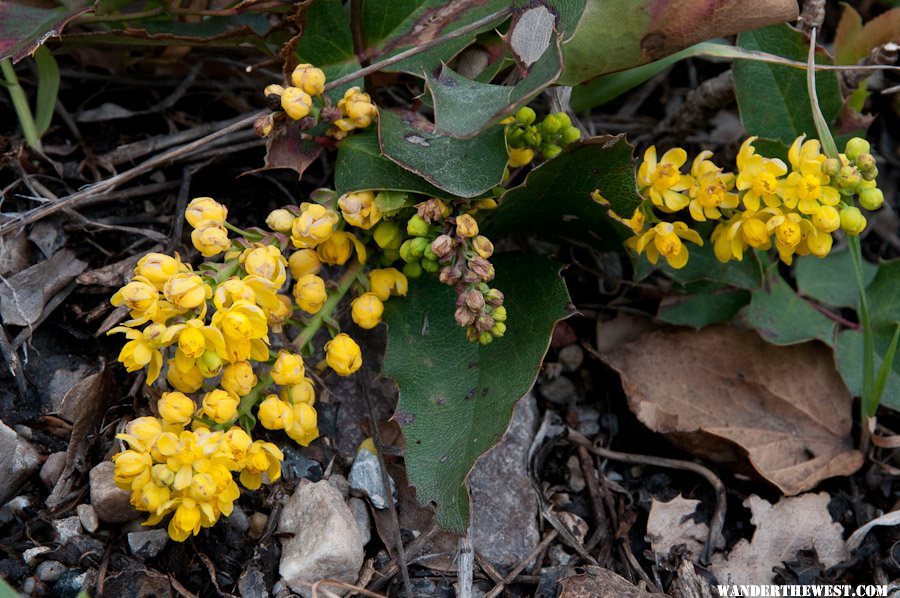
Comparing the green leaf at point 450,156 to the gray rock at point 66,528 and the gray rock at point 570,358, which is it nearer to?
the gray rock at point 570,358

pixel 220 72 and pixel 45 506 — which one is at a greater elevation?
pixel 220 72

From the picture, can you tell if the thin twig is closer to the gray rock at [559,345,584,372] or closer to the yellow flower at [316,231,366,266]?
A: the gray rock at [559,345,584,372]

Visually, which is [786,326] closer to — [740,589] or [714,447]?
[714,447]

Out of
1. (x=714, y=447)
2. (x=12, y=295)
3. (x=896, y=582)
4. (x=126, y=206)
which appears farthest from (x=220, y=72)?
(x=896, y=582)

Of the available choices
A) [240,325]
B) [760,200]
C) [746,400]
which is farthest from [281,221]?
[746,400]

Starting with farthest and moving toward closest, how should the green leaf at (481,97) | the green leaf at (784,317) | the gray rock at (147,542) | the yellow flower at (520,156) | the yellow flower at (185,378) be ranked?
1. the green leaf at (784,317)
2. the yellow flower at (520,156)
3. the gray rock at (147,542)
4. the yellow flower at (185,378)
5. the green leaf at (481,97)

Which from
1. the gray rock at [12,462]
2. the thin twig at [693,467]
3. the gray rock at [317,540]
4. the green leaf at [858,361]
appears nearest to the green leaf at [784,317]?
the green leaf at [858,361]

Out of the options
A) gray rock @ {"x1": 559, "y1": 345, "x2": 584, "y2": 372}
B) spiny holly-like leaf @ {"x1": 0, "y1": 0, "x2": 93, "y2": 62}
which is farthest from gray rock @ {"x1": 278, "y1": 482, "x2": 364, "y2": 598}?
spiny holly-like leaf @ {"x1": 0, "y1": 0, "x2": 93, "y2": 62}
